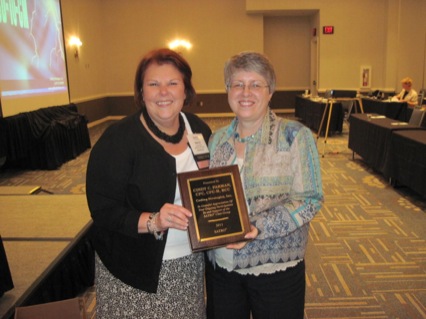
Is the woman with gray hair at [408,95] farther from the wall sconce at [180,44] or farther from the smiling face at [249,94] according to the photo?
the smiling face at [249,94]

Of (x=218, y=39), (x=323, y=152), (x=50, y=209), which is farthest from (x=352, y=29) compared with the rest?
(x=50, y=209)

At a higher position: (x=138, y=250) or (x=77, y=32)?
(x=77, y=32)

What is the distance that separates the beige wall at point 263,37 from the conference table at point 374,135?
700cm

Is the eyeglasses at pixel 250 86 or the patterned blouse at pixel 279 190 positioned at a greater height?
the eyeglasses at pixel 250 86

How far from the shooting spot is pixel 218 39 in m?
14.6

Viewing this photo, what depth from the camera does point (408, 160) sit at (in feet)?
16.8

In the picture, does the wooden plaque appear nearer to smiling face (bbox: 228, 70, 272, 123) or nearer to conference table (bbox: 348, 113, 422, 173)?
smiling face (bbox: 228, 70, 272, 123)

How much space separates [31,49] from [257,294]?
768 cm

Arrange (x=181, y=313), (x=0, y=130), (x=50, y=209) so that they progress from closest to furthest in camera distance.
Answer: (x=181, y=313) → (x=50, y=209) → (x=0, y=130)

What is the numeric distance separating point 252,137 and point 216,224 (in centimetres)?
38

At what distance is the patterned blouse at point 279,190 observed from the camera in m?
1.53

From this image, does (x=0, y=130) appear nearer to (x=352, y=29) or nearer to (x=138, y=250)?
(x=138, y=250)

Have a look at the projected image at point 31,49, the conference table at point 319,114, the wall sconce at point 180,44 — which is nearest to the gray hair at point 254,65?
the projected image at point 31,49

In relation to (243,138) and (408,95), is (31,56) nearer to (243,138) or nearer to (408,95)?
(243,138)
